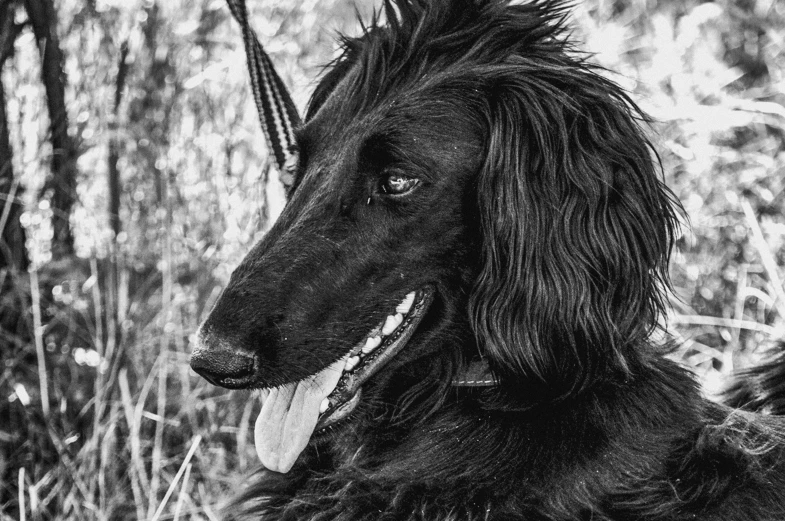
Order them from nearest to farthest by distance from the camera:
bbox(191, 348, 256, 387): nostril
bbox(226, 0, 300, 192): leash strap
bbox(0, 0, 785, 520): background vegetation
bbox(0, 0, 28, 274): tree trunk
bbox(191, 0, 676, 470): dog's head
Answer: bbox(191, 348, 256, 387): nostril, bbox(191, 0, 676, 470): dog's head, bbox(226, 0, 300, 192): leash strap, bbox(0, 0, 785, 520): background vegetation, bbox(0, 0, 28, 274): tree trunk

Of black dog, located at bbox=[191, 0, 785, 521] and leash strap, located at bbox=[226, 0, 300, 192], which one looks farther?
leash strap, located at bbox=[226, 0, 300, 192]

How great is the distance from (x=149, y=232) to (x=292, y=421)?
2090mm

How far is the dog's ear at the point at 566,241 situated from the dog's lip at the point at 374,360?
14 centimetres

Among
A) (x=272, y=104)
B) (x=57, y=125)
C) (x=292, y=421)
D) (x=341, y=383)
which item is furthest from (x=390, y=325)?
(x=57, y=125)

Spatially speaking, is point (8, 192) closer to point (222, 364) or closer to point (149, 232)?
point (149, 232)

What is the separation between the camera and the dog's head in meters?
2.30

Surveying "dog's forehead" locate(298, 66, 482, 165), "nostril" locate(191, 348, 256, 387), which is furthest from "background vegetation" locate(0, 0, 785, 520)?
"nostril" locate(191, 348, 256, 387)

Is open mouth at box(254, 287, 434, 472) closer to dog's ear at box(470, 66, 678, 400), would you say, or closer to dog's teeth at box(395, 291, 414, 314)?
dog's teeth at box(395, 291, 414, 314)

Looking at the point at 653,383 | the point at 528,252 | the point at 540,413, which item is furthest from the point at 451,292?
the point at 653,383

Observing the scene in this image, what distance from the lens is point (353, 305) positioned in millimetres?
2312

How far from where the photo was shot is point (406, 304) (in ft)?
7.76

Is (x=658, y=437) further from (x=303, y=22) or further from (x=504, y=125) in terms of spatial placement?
(x=303, y=22)

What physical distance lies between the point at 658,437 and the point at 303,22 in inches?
125

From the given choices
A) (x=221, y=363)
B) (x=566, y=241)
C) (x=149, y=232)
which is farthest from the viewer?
(x=149, y=232)
